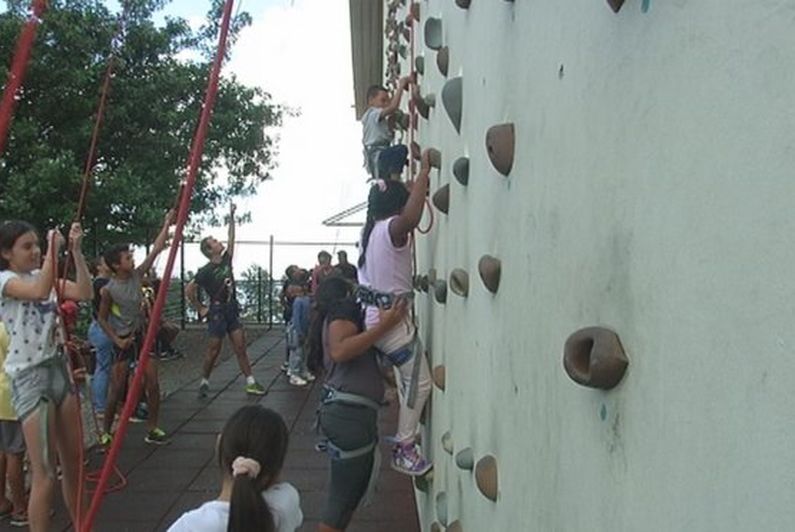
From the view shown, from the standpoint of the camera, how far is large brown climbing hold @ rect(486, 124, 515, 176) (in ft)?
5.27

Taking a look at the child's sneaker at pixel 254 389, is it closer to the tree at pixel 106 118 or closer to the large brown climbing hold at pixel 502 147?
the tree at pixel 106 118

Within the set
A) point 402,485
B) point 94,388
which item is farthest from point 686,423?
point 94,388

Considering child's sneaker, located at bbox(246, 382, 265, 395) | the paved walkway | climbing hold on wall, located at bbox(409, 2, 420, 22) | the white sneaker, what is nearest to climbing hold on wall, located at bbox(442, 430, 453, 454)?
the paved walkway

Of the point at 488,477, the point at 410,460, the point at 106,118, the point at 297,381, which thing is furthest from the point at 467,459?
the point at 106,118

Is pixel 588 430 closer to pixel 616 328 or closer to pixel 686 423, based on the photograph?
pixel 616 328

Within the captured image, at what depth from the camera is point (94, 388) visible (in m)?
6.36

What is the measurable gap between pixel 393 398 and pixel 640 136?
604 centimetres

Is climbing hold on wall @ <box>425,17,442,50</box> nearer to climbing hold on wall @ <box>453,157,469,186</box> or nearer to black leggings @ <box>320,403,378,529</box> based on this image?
climbing hold on wall @ <box>453,157,469,186</box>

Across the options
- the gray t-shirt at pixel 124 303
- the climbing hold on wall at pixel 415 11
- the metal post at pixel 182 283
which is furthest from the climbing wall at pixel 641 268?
the metal post at pixel 182 283

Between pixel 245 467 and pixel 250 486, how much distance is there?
0.05 meters

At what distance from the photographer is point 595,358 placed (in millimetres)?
983

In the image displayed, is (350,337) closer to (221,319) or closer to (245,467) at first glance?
(245,467)

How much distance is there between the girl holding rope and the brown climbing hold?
2325 mm

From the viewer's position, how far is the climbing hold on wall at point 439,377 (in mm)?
2994
